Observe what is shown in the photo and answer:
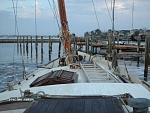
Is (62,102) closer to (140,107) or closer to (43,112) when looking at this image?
(43,112)

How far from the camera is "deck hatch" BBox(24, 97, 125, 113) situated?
400cm

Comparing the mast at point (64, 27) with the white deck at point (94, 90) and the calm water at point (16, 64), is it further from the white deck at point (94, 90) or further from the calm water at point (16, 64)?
the white deck at point (94, 90)

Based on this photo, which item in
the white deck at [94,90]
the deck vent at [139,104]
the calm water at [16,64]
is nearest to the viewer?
the deck vent at [139,104]

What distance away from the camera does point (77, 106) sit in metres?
4.22

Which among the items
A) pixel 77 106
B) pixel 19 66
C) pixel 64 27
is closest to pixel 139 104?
pixel 77 106

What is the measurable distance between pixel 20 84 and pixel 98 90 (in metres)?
4.47

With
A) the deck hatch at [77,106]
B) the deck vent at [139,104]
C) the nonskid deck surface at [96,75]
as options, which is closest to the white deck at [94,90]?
the deck hatch at [77,106]

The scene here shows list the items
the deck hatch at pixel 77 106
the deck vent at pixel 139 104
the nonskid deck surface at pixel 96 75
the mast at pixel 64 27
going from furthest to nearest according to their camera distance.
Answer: the mast at pixel 64 27
the nonskid deck surface at pixel 96 75
the deck hatch at pixel 77 106
the deck vent at pixel 139 104

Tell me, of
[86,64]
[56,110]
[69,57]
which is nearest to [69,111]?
[56,110]

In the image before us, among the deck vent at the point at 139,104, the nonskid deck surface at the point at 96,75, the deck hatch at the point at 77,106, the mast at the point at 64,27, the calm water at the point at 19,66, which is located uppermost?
the mast at the point at 64,27

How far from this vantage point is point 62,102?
443 centimetres

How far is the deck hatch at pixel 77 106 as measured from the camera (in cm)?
400

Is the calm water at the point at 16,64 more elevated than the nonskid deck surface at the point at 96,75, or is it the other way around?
the nonskid deck surface at the point at 96,75

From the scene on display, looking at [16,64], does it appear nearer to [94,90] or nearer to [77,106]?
[94,90]
